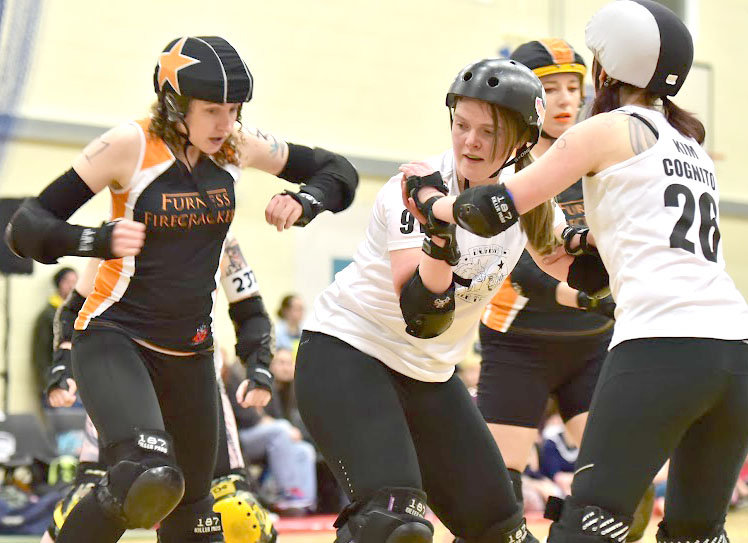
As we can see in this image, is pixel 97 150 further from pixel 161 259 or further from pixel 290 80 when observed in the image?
pixel 290 80

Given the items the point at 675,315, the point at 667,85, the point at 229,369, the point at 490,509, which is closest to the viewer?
the point at 675,315

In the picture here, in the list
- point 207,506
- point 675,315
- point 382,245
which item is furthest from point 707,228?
point 207,506

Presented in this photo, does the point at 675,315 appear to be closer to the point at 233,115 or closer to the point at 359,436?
the point at 359,436

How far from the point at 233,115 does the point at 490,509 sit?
4.69 ft

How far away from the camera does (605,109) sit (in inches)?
116

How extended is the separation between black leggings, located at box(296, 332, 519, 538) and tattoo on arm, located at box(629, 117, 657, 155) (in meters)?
0.95

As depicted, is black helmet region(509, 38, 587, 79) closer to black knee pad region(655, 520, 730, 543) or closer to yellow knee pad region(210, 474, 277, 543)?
yellow knee pad region(210, 474, 277, 543)

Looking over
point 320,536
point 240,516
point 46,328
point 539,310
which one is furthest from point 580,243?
point 46,328

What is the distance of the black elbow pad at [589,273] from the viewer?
11.1 ft

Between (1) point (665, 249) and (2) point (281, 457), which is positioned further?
(2) point (281, 457)

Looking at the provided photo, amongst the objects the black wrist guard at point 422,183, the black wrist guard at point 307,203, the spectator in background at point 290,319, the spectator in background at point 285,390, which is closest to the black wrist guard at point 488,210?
the black wrist guard at point 422,183

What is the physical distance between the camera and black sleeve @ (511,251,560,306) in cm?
443

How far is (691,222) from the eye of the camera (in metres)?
2.75

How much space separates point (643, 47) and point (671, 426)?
3.00 ft
